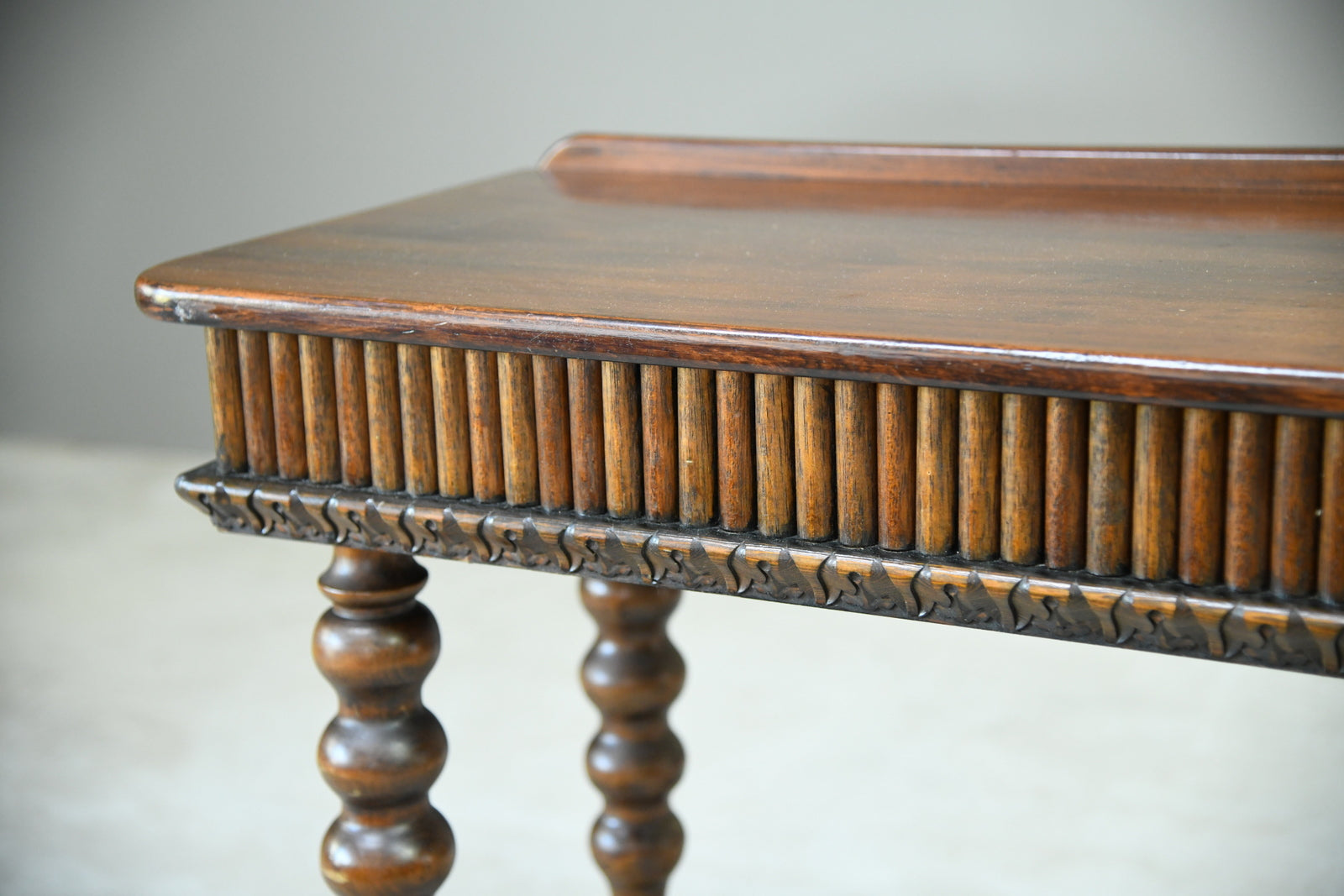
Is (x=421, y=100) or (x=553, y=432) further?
(x=421, y=100)

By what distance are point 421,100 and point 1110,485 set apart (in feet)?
6.33

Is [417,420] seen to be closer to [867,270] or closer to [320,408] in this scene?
[320,408]

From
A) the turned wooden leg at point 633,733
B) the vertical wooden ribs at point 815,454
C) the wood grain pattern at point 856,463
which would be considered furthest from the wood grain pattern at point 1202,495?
the turned wooden leg at point 633,733

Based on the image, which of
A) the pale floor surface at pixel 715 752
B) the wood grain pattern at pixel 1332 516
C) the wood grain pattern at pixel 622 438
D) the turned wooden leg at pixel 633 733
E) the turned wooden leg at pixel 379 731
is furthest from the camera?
the pale floor surface at pixel 715 752

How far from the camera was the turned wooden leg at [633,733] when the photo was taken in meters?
1.06

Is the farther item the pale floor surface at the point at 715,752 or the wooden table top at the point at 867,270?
the pale floor surface at the point at 715,752

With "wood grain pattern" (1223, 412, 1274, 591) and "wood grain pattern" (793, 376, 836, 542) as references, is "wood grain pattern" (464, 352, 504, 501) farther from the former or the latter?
"wood grain pattern" (1223, 412, 1274, 591)

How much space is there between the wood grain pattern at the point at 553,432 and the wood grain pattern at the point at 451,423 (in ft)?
0.11

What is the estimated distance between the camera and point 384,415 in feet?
2.22

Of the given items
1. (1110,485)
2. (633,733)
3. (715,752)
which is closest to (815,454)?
(1110,485)

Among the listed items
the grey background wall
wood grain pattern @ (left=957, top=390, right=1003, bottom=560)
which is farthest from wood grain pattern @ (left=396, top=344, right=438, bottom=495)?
the grey background wall

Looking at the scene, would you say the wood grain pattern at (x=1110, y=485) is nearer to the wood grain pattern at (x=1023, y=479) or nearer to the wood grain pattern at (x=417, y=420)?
the wood grain pattern at (x=1023, y=479)

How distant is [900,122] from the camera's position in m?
2.13

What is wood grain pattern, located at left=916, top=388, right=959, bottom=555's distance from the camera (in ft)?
1.90
